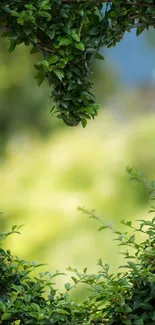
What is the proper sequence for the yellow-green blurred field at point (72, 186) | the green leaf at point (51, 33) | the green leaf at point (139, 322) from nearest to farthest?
the green leaf at point (139, 322), the green leaf at point (51, 33), the yellow-green blurred field at point (72, 186)

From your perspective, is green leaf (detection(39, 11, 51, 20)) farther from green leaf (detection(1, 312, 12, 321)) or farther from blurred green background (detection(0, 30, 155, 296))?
blurred green background (detection(0, 30, 155, 296))

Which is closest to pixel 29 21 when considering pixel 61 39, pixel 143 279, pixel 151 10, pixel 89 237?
pixel 61 39

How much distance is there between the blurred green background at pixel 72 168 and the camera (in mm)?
3275

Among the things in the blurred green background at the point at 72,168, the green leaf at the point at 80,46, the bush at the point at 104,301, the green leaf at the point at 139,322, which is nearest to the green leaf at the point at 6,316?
the bush at the point at 104,301

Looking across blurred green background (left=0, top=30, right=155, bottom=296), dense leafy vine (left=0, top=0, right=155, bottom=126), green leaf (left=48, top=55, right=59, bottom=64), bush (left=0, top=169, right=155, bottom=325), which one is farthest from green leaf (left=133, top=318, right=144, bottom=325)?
blurred green background (left=0, top=30, right=155, bottom=296)

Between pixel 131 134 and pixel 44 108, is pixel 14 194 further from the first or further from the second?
pixel 131 134

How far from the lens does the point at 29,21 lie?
1140mm

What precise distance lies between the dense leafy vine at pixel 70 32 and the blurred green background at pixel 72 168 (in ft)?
6.57

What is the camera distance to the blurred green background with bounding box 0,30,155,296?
3275 mm

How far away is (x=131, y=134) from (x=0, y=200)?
107cm

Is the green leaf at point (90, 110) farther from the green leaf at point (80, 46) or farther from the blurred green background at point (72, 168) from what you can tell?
the blurred green background at point (72, 168)

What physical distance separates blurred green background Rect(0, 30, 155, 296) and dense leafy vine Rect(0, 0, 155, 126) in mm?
2001

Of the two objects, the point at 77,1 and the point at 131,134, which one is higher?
the point at 131,134

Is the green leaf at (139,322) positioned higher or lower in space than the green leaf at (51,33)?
lower
